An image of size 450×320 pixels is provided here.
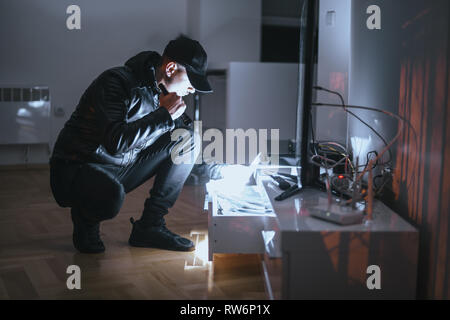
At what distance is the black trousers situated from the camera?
1521 millimetres

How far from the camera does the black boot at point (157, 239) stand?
1647mm

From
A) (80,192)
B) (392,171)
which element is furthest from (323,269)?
(80,192)

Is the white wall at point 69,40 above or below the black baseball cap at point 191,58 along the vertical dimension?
above

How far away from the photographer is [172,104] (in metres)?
1.55

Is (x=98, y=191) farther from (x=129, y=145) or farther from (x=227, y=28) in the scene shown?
(x=227, y=28)

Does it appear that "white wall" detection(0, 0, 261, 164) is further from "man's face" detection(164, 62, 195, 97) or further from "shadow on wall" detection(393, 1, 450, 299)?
"shadow on wall" detection(393, 1, 450, 299)

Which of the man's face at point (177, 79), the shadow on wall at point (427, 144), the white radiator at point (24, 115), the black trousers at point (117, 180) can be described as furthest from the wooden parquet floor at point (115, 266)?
the white radiator at point (24, 115)

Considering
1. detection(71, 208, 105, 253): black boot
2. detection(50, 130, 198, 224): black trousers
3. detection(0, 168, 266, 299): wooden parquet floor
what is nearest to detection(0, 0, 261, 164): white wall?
detection(0, 168, 266, 299): wooden parquet floor

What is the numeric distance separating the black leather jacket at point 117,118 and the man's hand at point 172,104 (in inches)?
0.8

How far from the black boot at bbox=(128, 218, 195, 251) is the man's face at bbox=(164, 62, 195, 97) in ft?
1.60

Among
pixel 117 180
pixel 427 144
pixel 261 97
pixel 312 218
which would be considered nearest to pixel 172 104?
pixel 117 180


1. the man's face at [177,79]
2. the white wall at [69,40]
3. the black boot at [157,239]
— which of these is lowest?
the black boot at [157,239]

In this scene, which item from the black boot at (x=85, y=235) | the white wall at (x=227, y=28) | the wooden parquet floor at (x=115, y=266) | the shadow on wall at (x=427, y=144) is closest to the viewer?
the shadow on wall at (x=427, y=144)

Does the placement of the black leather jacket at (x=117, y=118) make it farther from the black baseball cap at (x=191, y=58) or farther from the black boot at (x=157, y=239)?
the black boot at (x=157, y=239)
